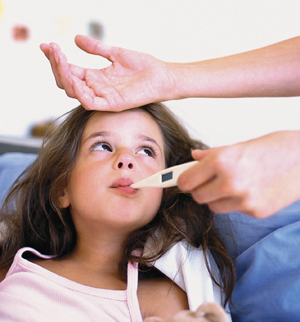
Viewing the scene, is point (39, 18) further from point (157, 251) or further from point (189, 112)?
point (157, 251)

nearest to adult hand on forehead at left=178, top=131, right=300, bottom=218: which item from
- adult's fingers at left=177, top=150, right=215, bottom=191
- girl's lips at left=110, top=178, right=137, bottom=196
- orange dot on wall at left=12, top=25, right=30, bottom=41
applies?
adult's fingers at left=177, top=150, right=215, bottom=191

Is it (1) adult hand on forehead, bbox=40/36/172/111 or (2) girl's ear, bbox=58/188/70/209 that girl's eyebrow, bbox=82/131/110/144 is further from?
(2) girl's ear, bbox=58/188/70/209

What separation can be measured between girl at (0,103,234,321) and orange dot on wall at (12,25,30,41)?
238 centimetres

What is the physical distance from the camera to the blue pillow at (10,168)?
1.56m

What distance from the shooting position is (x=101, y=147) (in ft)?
3.63

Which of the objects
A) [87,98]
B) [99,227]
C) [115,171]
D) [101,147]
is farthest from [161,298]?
[87,98]

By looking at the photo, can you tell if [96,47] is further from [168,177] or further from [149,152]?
[168,177]

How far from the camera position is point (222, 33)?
2189 millimetres

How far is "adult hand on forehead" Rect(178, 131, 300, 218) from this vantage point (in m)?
0.57

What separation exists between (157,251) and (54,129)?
2.08 feet

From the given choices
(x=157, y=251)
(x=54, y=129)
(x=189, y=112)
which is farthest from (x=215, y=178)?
(x=189, y=112)

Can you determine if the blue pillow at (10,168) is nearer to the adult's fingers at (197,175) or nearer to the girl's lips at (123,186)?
the girl's lips at (123,186)

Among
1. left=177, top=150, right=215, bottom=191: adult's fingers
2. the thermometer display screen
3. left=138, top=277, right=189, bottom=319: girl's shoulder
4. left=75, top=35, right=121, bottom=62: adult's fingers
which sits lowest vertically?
left=138, top=277, right=189, bottom=319: girl's shoulder

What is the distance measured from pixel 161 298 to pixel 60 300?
28 cm
